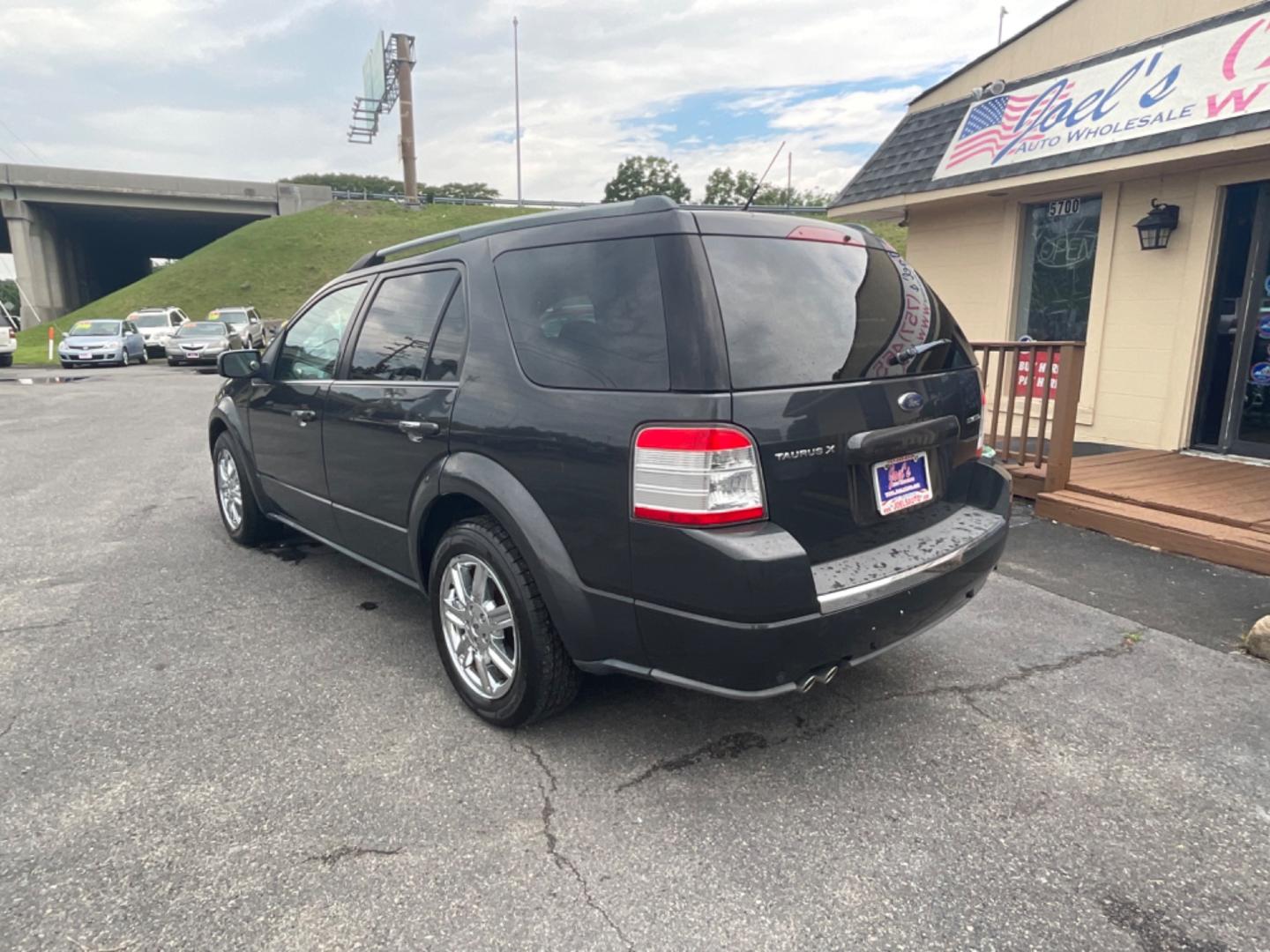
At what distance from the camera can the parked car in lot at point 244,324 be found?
26406 mm

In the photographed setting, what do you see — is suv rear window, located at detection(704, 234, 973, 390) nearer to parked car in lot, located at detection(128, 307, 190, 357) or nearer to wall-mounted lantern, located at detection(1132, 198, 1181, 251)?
wall-mounted lantern, located at detection(1132, 198, 1181, 251)

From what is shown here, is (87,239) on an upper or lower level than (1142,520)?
upper

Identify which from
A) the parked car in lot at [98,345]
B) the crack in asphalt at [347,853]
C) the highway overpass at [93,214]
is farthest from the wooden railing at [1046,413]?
the highway overpass at [93,214]

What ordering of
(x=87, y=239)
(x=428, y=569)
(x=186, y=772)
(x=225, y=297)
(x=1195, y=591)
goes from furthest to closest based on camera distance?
1. (x=87, y=239)
2. (x=225, y=297)
3. (x=1195, y=591)
4. (x=428, y=569)
5. (x=186, y=772)

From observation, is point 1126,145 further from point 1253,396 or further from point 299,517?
point 299,517

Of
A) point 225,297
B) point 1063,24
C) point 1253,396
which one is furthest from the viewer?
point 225,297

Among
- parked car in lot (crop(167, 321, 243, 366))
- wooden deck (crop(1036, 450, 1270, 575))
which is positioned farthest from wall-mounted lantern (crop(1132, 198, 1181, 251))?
parked car in lot (crop(167, 321, 243, 366))

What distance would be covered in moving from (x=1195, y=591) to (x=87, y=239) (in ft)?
214

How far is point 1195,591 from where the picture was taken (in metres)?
4.39

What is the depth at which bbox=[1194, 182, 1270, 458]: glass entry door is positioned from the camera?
6633 millimetres

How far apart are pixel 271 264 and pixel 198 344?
2215 cm

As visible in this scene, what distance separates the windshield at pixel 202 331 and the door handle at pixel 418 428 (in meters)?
23.9

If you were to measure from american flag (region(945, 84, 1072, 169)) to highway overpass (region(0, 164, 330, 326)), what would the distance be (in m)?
42.0

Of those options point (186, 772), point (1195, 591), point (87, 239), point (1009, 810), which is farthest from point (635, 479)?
point (87, 239)
